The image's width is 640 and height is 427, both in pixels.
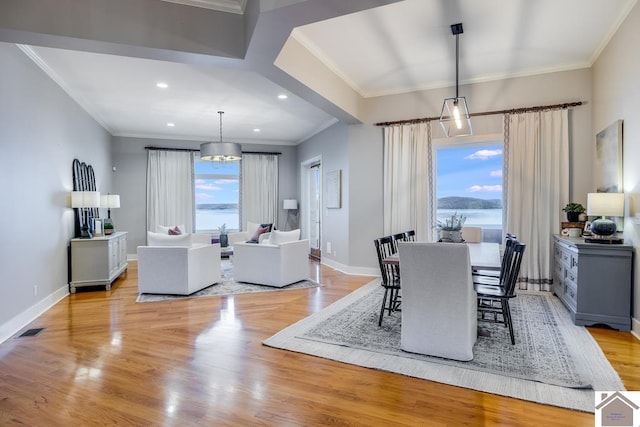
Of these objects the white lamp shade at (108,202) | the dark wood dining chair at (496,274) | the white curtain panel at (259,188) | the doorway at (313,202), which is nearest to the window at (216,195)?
the white curtain panel at (259,188)

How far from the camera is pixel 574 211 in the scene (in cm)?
443

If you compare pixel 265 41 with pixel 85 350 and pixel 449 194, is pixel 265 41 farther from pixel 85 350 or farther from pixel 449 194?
pixel 449 194

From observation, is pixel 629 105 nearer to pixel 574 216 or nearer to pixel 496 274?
pixel 574 216

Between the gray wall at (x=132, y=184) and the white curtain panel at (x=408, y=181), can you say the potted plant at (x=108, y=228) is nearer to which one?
the gray wall at (x=132, y=184)

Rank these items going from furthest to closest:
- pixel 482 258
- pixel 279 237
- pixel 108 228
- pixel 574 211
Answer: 1. pixel 108 228
2. pixel 279 237
3. pixel 574 211
4. pixel 482 258

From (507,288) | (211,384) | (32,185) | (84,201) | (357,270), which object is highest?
(32,185)

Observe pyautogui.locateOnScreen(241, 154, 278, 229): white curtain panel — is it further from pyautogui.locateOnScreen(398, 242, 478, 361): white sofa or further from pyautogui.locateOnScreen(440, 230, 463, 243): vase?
pyautogui.locateOnScreen(398, 242, 478, 361): white sofa

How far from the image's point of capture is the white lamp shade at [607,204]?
3500 mm

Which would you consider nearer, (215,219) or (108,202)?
(108,202)

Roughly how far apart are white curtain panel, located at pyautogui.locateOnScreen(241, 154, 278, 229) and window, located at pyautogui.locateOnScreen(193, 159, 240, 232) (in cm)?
21

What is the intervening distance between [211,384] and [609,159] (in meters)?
4.63

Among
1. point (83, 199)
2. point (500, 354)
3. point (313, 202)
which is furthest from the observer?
point (313, 202)

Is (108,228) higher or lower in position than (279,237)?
higher

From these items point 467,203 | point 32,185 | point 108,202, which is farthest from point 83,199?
point 467,203
